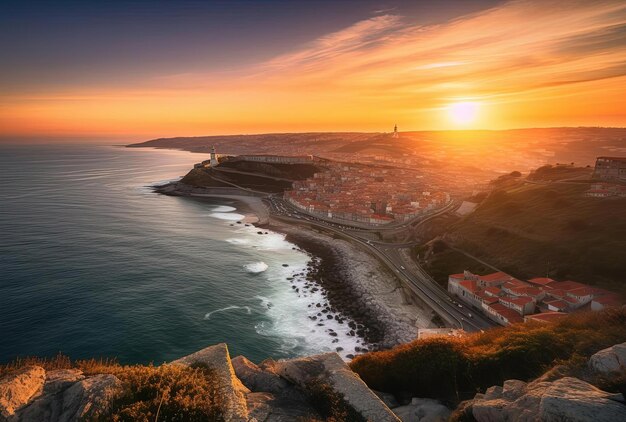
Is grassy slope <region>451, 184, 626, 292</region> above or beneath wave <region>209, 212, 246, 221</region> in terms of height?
above

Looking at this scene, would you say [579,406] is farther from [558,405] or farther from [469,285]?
[469,285]

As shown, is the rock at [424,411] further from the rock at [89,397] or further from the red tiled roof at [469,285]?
the red tiled roof at [469,285]

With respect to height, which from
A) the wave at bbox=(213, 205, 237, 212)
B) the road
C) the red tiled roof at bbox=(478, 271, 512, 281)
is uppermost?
the red tiled roof at bbox=(478, 271, 512, 281)

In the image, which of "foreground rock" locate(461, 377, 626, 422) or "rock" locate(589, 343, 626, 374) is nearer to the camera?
"foreground rock" locate(461, 377, 626, 422)

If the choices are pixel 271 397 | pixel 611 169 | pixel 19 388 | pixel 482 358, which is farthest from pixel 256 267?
pixel 611 169

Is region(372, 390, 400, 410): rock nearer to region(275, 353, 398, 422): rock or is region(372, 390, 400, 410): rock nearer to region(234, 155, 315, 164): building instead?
region(275, 353, 398, 422): rock

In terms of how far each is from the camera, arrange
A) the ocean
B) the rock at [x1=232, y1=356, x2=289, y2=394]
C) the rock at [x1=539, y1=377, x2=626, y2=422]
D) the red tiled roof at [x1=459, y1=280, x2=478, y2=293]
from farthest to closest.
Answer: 1. the red tiled roof at [x1=459, y1=280, x2=478, y2=293]
2. the ocean
3. the rock at [x1=232, y1=356, x2=289, y2=394]
4. the rock at [x1=539, y1=377, x2=626, y2=422]

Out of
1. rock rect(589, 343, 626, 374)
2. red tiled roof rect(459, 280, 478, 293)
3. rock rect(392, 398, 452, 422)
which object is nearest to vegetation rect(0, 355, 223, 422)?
rock rect(392, 398, 452, 422)
